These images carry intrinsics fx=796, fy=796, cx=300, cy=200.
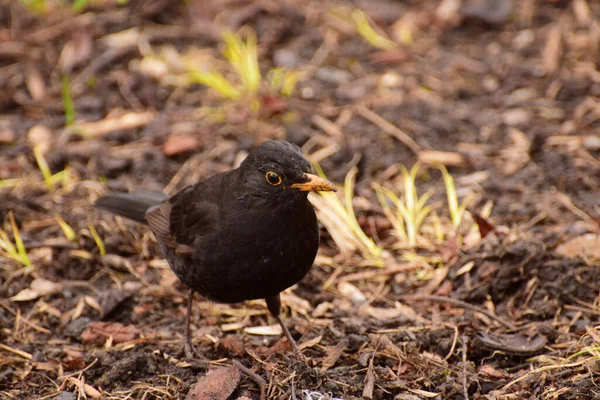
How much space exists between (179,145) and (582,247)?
3.21m

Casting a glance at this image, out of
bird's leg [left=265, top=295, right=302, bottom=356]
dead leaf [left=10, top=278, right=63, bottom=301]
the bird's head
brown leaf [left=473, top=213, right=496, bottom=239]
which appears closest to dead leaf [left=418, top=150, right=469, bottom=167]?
brown leaf [left=473, top=213, right=496, bottom=239]

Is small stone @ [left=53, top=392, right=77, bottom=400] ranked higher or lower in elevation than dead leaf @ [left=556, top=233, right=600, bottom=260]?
lower

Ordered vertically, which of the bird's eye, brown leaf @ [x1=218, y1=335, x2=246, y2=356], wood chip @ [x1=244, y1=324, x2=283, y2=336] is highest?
the bird's eye

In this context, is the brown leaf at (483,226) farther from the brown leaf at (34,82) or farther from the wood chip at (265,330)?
the brown leaf at (34,82)

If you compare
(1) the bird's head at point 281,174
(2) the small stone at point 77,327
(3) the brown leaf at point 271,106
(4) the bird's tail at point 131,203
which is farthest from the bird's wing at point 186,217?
(3) the brown leaf at point 271,106

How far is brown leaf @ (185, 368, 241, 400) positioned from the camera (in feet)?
13.0

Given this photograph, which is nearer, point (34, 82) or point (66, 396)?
point (66, 396)

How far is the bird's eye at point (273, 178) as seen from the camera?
4.21 metres

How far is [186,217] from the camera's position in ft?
15.6

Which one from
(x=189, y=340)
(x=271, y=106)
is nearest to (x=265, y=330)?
(x=189, y=340)

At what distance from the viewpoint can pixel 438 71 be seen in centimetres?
741

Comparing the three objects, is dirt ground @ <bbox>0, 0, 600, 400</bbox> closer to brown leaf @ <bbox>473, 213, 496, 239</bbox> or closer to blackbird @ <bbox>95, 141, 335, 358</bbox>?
brown leaf @ <bbox>473, 213, 496, 239</bbox>

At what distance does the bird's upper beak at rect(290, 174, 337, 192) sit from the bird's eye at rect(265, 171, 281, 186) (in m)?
0.10

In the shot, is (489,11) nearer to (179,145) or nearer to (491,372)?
(179,145)
